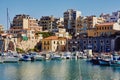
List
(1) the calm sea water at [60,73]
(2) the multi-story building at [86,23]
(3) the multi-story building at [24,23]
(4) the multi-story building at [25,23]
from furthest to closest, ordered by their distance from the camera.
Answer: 1. (3) the multi-story building at [24,23]
2. (4) the multi-story building at [25,23]
3. (2) the multi-story building at [86,23]
4. (1) the calm sea water at [60,73]

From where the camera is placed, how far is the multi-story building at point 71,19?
93.4 meters

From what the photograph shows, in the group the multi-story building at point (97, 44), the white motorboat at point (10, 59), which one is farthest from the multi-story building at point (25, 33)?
the white motorboat at point (10, 59)

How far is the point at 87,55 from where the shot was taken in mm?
67250

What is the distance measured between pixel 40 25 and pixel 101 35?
2542 cm

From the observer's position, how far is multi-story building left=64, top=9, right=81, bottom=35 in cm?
9338

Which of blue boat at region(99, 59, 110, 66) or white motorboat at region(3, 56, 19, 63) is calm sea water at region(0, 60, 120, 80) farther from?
white motorboat at region(3, 56, 19, 63)

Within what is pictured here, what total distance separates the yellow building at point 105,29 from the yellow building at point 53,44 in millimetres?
6464

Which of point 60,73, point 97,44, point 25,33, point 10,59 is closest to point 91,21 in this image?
point 97,44

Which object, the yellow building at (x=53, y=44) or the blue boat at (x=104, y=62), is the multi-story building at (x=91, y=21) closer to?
the yellow building at (x=53, y=44)

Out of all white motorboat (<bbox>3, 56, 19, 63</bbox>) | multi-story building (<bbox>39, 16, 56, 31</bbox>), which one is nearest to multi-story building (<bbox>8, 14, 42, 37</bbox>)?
multi-story building (<bbox>39, 16, 56, 31</bbox>)

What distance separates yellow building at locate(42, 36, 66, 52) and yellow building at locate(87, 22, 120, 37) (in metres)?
6.46

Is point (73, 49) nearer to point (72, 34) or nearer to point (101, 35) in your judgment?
point (101, 35)

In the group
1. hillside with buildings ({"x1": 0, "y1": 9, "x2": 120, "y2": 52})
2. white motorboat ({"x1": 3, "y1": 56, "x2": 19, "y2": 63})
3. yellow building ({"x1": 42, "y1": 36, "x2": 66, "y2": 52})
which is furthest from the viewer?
yellow building ({"x1": 42, "y1": 36, "x2": 66, "y2": 52})

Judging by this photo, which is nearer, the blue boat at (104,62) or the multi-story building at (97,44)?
the blue boat at (104,62)
